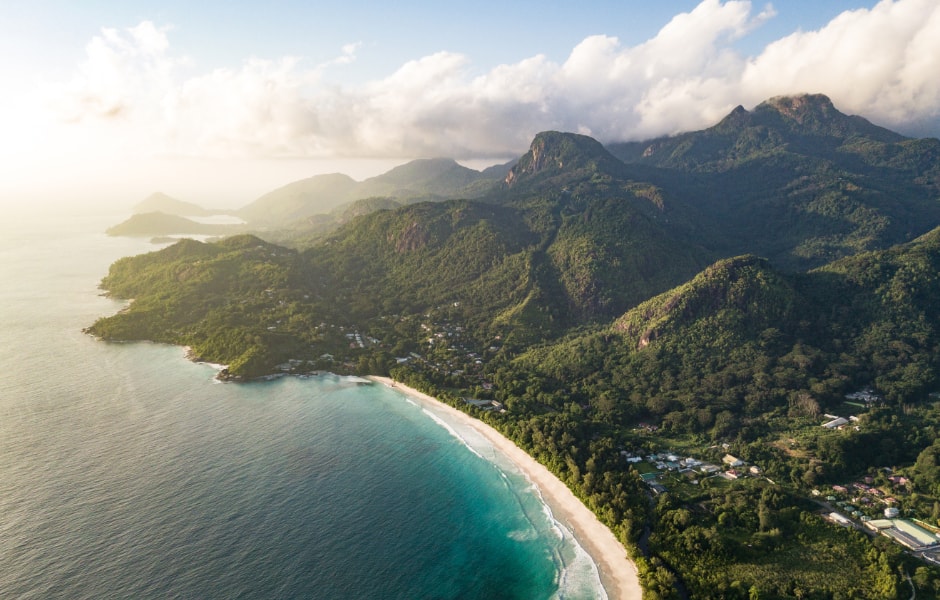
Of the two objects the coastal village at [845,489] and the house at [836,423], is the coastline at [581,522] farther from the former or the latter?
the house at [836,423]

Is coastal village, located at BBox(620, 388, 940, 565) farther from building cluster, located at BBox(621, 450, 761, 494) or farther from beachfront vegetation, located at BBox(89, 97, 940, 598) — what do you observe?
beachfront vegetation, located at BBox(89, 97, 940, 598)

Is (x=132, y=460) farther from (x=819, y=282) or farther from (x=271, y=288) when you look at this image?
(x=819, y=282)

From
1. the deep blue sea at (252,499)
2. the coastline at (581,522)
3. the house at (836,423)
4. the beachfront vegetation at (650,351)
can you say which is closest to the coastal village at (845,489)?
the house at (836,423)

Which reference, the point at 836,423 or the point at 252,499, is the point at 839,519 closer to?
the point at 836,423

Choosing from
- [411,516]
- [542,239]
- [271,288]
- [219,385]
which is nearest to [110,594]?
[411,516]

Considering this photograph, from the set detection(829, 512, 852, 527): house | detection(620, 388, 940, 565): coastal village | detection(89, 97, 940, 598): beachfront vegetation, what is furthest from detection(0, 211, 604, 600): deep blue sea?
detection(829, 512, 852, 527): house

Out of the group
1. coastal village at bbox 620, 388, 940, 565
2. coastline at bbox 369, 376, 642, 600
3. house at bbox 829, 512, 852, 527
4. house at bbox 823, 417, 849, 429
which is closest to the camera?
coastline at bbox 369, 376, 642, 600
